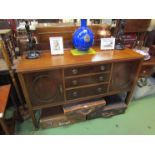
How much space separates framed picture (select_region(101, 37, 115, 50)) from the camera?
135 cm

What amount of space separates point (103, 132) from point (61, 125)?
1.67 feet

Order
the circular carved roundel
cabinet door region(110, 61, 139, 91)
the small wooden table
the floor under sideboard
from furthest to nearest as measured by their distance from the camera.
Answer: the floor under sideboard
cabinet door region(110, 61, 139, 91)
the circular carved roundel
the small wooden table

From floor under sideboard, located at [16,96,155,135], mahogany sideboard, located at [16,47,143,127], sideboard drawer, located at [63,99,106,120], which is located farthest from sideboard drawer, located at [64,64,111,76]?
floor under sideboard, located at [16,96,155,135]

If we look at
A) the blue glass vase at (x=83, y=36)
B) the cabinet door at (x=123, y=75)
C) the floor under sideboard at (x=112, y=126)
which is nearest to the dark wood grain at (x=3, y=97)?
the floor under sideboard at (x=112, y=126)

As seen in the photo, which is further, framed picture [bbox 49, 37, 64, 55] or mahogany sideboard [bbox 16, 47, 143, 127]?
framed picture [bbox 49, 37, 64, 55]

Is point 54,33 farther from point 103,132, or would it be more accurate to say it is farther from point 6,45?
point 103,132

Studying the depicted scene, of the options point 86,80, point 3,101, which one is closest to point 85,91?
point 86,80

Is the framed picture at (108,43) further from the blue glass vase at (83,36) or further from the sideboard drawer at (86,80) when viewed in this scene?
the sideboard drawer at (86,80)

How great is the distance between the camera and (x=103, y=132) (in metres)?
1.45

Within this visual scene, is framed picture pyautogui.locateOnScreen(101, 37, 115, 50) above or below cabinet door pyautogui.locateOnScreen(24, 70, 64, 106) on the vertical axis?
above

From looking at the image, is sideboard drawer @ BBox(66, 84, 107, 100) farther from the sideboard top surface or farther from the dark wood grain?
the dark wood grain

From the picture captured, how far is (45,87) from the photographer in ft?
3.93

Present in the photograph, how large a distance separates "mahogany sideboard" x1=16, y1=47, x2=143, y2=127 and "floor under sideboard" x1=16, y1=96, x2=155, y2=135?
7.8 inches

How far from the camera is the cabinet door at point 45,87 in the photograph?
43.4 inches
